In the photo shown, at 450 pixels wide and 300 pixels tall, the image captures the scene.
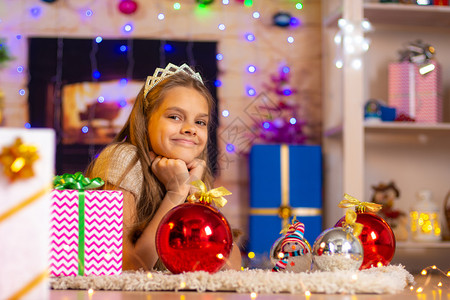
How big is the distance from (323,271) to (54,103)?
237 cm

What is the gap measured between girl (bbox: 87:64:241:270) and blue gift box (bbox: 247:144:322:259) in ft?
4.04

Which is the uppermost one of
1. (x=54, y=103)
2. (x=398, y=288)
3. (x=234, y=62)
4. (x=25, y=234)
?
(x=234, y=62)

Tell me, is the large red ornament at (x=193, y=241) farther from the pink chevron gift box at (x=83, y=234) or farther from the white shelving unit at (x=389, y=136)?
the white shelving unit at (x=389, y=136)

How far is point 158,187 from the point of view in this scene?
4.42 feet

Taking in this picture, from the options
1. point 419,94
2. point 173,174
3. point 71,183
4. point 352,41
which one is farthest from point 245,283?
point 419,94

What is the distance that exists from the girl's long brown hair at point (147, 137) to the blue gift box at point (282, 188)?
121 centimetres

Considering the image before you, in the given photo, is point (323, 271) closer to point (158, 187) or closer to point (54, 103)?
point (158, 187)

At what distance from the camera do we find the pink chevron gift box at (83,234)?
32.9 inches

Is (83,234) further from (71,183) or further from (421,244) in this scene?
(421,244)

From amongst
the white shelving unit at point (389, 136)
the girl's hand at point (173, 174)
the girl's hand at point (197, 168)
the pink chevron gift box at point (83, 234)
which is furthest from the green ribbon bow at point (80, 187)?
the white shelving unit at point (389, 136)

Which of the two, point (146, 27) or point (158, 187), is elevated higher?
point (146, 27)

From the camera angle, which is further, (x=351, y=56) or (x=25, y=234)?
(x=351, y=56)

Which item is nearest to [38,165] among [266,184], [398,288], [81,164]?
[398,288]

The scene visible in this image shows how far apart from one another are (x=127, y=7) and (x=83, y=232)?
2392 millimetres
